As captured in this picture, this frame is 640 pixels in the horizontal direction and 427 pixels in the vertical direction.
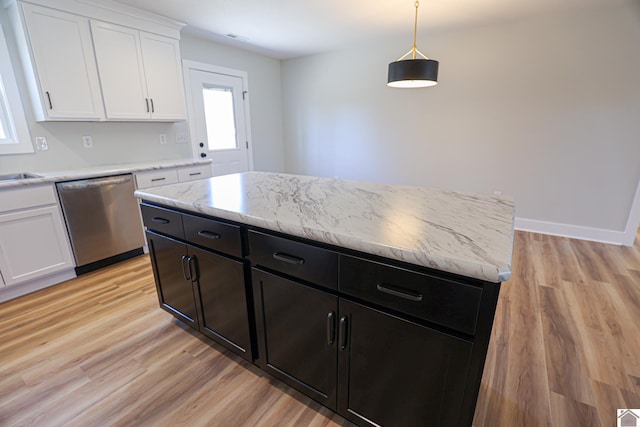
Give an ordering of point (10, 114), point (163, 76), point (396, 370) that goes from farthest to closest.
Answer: point (163, 76) → point (10, 114) → point (396, 370)

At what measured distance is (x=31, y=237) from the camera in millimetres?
2248

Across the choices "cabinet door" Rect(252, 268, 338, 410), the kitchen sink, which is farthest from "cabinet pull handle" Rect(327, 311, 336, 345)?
the kitchen sink

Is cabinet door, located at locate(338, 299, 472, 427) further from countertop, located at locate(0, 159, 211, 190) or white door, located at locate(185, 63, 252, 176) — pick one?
white door, located at locate(185, 63, 252, 176)

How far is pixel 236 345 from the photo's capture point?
154cm

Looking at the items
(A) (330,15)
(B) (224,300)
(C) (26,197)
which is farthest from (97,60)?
(B) (224,300)

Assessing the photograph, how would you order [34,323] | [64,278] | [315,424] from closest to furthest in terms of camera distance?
[315,424] < [34,323] < [64,278]

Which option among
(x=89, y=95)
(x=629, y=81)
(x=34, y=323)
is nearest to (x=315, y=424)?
(x=34, y=323)

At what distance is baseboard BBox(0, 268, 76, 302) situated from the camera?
222cm

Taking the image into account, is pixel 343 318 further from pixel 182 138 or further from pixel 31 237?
pixel 182 138

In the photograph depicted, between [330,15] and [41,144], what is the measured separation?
3031mm

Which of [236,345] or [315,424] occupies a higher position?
[236,345]

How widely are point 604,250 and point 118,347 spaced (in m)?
4.41

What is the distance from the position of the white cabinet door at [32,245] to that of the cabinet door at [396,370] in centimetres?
258

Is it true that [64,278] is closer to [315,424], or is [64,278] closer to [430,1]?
[315,424]
